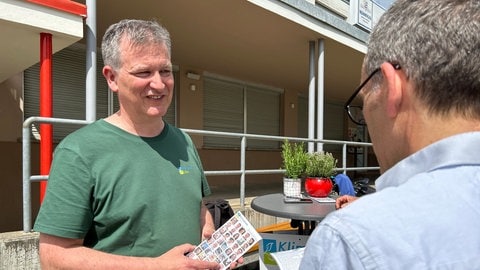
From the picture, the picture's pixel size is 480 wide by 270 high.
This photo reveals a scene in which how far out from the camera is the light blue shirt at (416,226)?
1.84 feet

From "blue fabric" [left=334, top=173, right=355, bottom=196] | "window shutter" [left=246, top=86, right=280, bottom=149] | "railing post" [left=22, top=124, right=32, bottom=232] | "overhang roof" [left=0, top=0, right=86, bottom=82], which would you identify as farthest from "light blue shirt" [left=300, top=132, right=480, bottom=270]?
"window shutter" [left=246, top=86, right=280, bottom=149]

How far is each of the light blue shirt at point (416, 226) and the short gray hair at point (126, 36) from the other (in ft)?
3.71

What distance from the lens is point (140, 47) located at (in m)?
1.47

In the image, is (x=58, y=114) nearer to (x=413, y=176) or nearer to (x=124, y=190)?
(x=124, y=190)

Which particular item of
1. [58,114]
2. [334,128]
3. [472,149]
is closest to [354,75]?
[334,128]

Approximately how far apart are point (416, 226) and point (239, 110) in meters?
8.75

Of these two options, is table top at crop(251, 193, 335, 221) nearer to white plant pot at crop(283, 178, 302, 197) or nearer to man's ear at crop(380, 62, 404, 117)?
white plant pot at crop(283, 178, 302, 197)

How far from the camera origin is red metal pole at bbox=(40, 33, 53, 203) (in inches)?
125

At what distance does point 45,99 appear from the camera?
3256 mm

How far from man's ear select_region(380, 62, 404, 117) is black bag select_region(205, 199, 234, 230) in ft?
8.18

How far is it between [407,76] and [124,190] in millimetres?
1045

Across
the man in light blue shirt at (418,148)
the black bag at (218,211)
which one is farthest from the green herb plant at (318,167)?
the man in light blue shirt at (418,148)

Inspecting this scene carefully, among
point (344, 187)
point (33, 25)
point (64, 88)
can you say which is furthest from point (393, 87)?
point (64, 88)

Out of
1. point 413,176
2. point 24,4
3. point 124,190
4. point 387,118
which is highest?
point 24,4
